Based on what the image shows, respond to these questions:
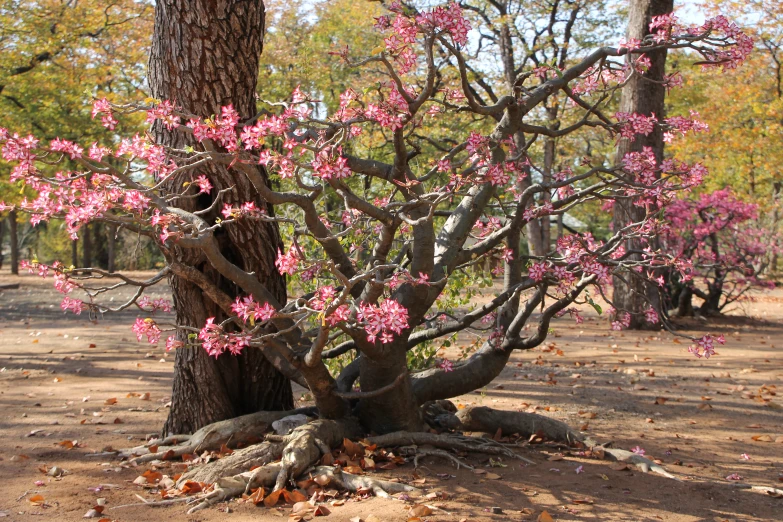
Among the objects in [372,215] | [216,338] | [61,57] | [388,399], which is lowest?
[388,399]

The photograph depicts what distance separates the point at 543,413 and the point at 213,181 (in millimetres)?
3712

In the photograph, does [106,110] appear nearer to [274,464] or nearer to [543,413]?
[274,464]

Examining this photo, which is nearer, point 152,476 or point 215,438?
point 152,476

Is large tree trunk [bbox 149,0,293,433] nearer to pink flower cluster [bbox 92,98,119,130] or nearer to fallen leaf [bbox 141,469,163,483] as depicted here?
fallen leaf [bbox 141,469,163,483]

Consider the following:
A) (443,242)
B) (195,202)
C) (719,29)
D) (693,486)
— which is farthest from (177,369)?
(719,29)

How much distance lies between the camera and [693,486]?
185 inches

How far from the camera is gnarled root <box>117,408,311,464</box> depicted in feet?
17.1

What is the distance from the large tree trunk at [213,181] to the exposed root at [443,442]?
1281 millimetres

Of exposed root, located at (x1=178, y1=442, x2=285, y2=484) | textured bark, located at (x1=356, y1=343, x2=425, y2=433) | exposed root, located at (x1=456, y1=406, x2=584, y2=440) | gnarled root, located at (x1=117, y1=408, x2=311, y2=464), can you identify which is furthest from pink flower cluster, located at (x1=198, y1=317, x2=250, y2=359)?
exposed root, located at (x1=456, y1=406, x2=584, y2=440)

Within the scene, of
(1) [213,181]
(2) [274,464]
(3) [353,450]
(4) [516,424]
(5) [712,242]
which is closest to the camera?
(2) [274,464]

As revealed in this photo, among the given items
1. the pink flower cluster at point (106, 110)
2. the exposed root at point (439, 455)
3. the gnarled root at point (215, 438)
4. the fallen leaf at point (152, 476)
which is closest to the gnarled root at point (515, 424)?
the exposed root at point (439, 455)

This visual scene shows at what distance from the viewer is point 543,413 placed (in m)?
6.96

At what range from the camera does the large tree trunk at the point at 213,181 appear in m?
5.41

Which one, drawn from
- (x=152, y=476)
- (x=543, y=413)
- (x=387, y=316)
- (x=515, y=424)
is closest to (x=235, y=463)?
(x=152, y=476)
